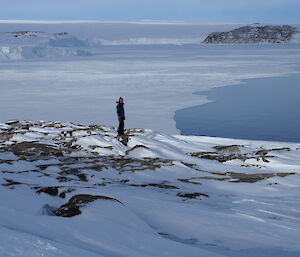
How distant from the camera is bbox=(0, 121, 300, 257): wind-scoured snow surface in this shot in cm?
373

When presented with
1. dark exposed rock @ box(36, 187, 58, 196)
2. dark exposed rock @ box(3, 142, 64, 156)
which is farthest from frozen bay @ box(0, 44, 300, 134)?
dark exposed rock @ box(36, 187, 58, 196)

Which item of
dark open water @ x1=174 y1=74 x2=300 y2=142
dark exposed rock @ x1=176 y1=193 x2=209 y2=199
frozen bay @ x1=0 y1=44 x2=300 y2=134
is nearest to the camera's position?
dark exposed rock @ x1=176 y1=193 x2=209 y2=199

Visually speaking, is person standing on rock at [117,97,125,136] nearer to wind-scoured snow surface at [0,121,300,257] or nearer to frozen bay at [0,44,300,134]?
wind-scoured snow surface at [0,121,300,257]

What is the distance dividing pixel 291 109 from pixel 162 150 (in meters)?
10.7

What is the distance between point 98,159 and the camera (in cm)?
1017

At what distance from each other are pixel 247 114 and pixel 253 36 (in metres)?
105

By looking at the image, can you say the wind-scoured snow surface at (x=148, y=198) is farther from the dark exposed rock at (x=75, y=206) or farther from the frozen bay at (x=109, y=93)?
the frozen bay at (x=109, y=93)

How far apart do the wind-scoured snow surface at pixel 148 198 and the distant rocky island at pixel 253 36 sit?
103m

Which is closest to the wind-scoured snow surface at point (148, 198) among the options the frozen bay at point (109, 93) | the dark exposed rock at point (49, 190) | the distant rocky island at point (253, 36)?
the dark exposed rock at point (49, 190)

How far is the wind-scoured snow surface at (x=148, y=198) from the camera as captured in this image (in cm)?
373

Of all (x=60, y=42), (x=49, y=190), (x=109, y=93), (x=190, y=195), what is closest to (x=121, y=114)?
(x=190, y=195)

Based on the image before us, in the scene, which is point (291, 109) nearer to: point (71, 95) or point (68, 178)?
point (71, 95)

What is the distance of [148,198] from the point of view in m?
6.11

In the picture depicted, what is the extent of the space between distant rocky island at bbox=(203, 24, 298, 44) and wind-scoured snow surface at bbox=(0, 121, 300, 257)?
10291 centimetres
